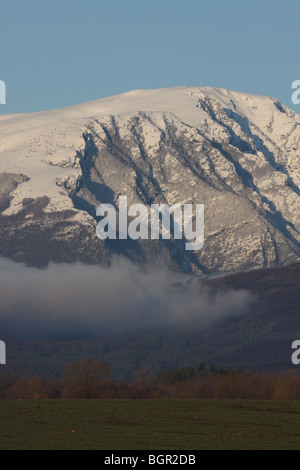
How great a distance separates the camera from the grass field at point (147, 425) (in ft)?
336

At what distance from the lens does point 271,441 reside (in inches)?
4227

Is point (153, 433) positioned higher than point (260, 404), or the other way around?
point (260, 404)

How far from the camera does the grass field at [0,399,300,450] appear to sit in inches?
4038

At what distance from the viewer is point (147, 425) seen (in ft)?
405

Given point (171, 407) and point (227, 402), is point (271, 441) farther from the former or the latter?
point (227, 402)

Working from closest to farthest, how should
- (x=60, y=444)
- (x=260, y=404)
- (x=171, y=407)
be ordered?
(x=60, y=444), (x=171, y=407), (x=260, y=404)

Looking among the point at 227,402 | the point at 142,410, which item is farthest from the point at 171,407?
the point at 227,402

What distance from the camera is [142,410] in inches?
5699
